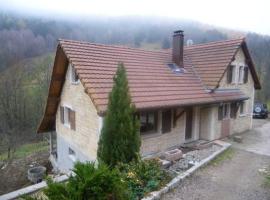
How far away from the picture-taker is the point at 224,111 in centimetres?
1508

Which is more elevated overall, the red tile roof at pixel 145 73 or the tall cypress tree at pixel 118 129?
the red tile roof at pixel 145 73

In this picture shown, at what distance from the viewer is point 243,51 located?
16.7 metres

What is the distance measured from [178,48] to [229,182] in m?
9.35

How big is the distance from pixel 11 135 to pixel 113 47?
34.6 feet

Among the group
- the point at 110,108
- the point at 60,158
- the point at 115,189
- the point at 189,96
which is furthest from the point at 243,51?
the point at 115,189

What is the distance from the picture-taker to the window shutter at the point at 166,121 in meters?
11.7

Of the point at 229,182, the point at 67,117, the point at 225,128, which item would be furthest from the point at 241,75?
the point at 67,117

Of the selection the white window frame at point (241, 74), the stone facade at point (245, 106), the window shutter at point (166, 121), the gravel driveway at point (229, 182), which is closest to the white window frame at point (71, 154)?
the window shutter at point (166, 121)

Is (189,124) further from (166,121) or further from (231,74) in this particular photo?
(231,74)

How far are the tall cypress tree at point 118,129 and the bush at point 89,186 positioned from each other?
2.69 meters

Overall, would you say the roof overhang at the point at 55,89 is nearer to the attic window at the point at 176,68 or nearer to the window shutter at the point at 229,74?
the attic window at the point at 176,68

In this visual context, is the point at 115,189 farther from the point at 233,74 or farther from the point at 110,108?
the point at 233,74

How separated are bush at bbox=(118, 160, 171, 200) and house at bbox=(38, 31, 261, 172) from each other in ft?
7.56

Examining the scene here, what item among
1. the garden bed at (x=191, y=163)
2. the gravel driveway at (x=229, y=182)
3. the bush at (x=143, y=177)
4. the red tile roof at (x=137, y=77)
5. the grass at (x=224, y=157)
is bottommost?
the gravel driveway at (x=229, y=182)
